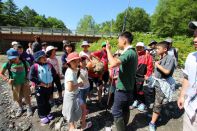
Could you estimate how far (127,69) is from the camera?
4.01m

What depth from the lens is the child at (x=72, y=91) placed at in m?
4.12

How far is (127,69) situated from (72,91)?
3.73 ft

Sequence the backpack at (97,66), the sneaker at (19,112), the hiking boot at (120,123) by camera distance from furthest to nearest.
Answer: the sneaker at (19,112)
the backpack at (97,66)
the hiking boot at (120,123)

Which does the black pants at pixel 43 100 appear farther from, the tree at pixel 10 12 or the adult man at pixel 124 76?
the tree at pixel 10 12

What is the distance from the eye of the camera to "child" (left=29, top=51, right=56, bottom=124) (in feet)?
16.7

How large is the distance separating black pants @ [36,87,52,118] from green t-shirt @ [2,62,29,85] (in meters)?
0.74

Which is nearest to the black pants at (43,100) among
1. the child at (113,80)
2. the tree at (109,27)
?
the child at (113,80)

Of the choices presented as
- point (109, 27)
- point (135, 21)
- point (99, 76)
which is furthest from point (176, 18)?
point (109, 27)

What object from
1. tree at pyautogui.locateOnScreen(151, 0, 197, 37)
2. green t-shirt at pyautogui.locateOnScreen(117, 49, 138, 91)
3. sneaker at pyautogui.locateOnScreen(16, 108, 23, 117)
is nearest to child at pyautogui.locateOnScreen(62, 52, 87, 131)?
green t-shirt at pyautogui.locateOnScreen(117, 49, 138, 91)

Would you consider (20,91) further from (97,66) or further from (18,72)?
(97,66)

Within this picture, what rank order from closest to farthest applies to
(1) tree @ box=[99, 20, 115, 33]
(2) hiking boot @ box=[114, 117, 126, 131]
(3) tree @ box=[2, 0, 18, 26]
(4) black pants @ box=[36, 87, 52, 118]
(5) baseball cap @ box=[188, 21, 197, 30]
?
1. (5) baseball cap @ box=[188, 21, 197, 30]
2. (2) hiking boot @ box=[114, 117, 126, 131]
3. (4) black pants @ box=[36, 87, 52, 118]
4. (1) tree @ box=[99, 20, 115, 33]
5. (3) tree @ box=[2, 0, 18, 26]

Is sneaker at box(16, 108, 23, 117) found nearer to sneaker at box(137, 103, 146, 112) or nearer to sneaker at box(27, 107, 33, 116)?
sneaker at box(27, 107, 33, 116)

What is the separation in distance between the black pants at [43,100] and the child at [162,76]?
254 centimetres

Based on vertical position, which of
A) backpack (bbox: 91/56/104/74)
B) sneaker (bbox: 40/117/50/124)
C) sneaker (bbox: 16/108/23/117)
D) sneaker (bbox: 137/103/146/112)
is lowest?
sneaker (bbox: 16/108/23/117)
